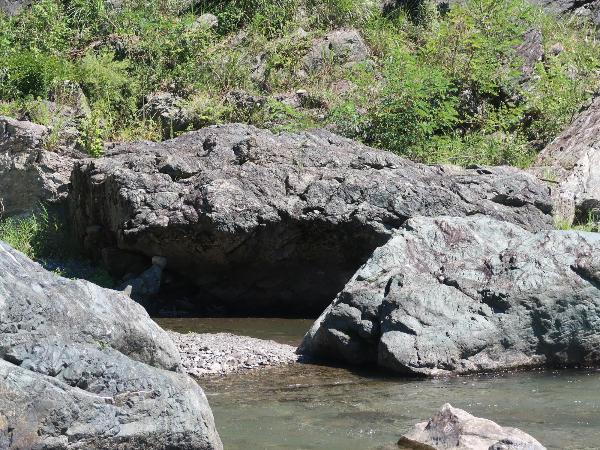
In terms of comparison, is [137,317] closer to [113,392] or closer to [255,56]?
[113,392]

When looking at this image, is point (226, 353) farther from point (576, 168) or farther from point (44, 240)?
point (576, 168)

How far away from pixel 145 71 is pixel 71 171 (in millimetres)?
3849

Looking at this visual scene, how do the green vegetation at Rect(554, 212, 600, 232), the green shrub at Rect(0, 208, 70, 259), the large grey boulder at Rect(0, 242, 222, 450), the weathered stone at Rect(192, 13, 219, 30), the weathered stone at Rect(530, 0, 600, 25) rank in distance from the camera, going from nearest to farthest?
the large grey boulder at Rect(0, 242, 222, 450) → the green shrub at Rect(0, 208, 70, 259) → the green vegetation at Rect(554, 212, 600, 232) → the weathered stone at Rect(192, 13, 219, 30) → the weathered stone at Rect(530, 0, 600, 25)

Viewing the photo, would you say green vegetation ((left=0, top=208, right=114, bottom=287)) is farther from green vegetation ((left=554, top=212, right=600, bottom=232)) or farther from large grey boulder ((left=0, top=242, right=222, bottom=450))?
large grey boulder ((left=0, top=242, right=222, bottom=450))

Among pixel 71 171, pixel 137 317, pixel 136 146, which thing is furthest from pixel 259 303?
pixel 137 317

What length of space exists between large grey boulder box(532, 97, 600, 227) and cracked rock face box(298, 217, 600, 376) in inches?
161

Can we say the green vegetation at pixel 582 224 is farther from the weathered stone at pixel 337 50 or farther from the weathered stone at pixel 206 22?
the weathered stone at pixel 206 22

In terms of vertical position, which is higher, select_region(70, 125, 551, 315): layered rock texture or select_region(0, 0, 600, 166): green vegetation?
select_region(0, 0, 600, 166): green vegetation

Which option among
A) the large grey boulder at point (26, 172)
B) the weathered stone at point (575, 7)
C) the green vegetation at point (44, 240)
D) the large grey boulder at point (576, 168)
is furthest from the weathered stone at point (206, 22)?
the weathered stone at point (575, 7)

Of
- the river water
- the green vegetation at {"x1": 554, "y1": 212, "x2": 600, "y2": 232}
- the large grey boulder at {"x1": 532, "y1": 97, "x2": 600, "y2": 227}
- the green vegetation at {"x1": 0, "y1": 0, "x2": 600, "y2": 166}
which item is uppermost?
the green vegetation at {"x1": 0, "y1": 0, "x2": 600, "y2": 166}

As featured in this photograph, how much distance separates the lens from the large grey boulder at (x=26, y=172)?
11.5 m

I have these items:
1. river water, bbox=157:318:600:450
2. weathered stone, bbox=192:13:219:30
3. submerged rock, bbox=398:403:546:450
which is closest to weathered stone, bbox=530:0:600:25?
weathered stone, bbox=192:13:219:30

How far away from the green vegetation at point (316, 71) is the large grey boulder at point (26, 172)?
706 millimetres

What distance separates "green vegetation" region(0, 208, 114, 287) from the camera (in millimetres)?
10906
